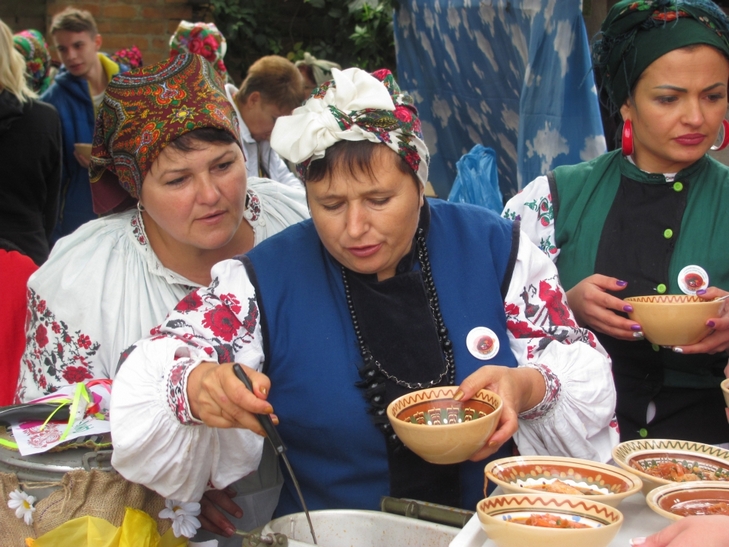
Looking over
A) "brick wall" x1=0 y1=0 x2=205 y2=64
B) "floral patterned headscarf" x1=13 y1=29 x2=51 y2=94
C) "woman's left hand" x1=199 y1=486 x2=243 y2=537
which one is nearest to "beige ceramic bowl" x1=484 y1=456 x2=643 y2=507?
"woman's left hand" x1=199 y1=486 x2=243 y2=537

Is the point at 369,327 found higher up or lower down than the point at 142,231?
lower down

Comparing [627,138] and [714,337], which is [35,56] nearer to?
[627,138]

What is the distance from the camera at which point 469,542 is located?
1.27m

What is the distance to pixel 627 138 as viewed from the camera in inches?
95.8

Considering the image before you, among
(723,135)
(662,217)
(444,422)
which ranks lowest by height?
(444,422)

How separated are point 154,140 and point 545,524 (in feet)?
5.07

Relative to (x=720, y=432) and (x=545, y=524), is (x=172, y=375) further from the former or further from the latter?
(x=720, y=432)

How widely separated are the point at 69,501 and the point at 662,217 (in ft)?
5.70

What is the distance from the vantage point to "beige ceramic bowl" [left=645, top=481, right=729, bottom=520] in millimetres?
1276

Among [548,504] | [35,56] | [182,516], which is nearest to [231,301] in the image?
→ [182,516]

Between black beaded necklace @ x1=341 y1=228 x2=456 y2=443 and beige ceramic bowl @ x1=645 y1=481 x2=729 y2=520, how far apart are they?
62 centimetres

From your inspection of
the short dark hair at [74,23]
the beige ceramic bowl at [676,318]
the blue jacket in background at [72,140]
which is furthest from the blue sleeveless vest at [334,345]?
the short dark hair at [74,23]

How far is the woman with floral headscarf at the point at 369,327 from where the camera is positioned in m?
1.77

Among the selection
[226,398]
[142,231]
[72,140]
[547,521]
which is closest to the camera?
[547,521]
